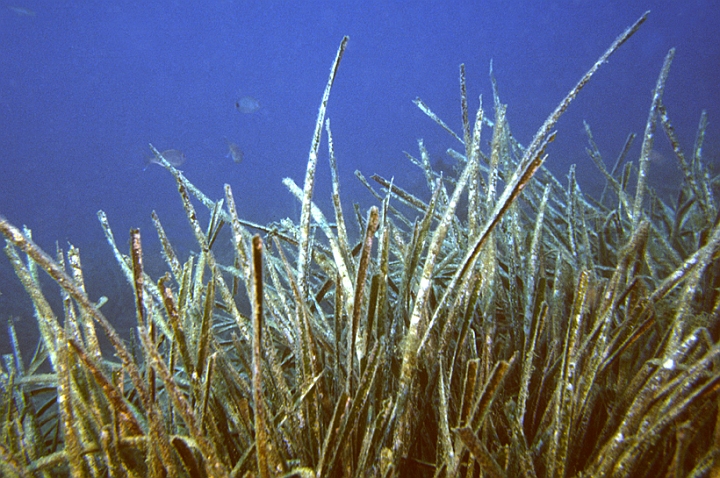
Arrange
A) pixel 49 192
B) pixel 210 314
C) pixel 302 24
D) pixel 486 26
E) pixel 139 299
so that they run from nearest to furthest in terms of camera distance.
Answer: pixel 139 299
pixel 210 314
pixel 49 192
pixel 486 26
pixel 302 24

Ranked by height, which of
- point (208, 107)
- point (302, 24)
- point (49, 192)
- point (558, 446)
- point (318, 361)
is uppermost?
point (302, 24)

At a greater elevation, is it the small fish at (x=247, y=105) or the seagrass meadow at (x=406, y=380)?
the small fish at (x=247, y=105)

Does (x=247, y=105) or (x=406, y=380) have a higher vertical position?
(x=247, y=105)

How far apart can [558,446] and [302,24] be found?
332 ft

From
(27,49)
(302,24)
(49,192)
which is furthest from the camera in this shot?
(302,24)

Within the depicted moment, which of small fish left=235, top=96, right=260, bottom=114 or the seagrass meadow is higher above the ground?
small fish left=235, top=96, right=260, bottom=114

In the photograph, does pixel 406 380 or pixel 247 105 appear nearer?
pixel 406 380

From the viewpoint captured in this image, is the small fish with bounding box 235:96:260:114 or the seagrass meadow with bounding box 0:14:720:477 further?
the small fish with bounding box 235:96:260:114

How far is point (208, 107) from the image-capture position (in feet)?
287

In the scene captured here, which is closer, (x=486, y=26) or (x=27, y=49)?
(x=27, y=49)

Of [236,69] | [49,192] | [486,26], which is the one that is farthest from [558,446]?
[236,69]

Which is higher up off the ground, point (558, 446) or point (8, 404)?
point (8, 404)

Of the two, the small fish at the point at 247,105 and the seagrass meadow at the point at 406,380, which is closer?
the seagrass meadow at the point at 406,380

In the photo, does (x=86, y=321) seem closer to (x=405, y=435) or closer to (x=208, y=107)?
(x=405, y=435)
